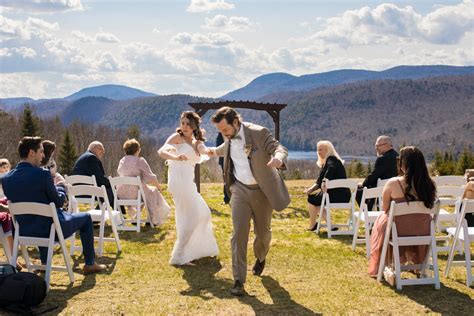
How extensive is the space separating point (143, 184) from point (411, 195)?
518 cm

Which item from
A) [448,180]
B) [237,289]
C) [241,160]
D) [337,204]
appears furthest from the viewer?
[448,180]

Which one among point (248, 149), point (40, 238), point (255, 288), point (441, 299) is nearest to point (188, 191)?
point (248, 149)

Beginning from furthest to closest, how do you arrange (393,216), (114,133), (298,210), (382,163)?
(114,133), (298,210), (382,163), (393,216)

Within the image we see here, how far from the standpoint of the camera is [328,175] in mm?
9516

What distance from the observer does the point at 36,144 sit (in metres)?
5.93

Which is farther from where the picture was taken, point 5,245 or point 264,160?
point 5,245

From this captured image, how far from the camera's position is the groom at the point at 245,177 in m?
5.80

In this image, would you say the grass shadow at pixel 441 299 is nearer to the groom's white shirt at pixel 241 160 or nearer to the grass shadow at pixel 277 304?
the grass shadow at pixel 277 304

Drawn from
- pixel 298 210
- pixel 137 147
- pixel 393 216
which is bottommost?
pixel 298 210

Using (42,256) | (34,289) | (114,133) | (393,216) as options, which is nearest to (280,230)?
(393,216)

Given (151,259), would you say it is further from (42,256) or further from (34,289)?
(34,289)

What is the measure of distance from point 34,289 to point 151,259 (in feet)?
7.63

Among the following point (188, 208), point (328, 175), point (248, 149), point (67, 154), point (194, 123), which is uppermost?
point (194, 123)

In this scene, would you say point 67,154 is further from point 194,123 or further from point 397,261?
point 397,261
